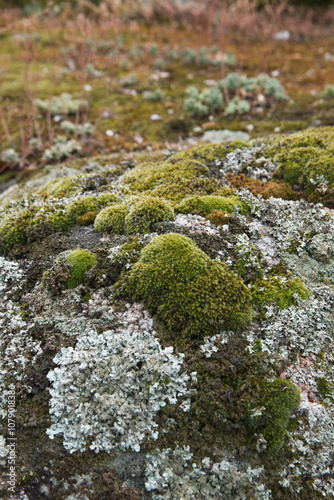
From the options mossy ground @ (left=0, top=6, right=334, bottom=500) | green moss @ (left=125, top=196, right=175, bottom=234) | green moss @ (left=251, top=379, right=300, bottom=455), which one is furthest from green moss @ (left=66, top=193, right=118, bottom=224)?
green moss @ (left=251, top=379, right=300, bottom=455)

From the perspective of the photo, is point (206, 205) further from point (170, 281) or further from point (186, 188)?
point (170, 281)

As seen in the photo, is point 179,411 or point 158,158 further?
point 158,158

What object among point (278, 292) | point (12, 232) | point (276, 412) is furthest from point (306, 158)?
point (12, 232)

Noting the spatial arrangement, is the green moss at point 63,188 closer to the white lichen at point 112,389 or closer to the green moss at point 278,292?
the white lichen at point 112,389

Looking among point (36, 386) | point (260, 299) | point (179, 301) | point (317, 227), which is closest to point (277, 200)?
point (317, 227)

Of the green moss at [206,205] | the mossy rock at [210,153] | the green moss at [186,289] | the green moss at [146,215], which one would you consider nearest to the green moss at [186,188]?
the green moss at [206,205]

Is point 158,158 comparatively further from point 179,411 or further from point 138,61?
point 138,61
